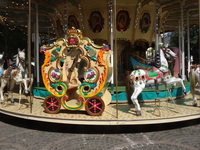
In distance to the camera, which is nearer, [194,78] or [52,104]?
[52,104]

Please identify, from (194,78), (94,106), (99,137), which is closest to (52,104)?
(94,106)

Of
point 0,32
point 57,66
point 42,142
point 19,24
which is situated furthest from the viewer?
point 0,32

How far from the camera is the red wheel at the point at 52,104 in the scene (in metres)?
6.56

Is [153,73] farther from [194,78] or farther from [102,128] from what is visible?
[102,128]

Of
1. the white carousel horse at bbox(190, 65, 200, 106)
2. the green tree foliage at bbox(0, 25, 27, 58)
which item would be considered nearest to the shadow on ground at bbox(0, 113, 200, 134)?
the white carousel horse at bbox(190, 65, 200, 106)

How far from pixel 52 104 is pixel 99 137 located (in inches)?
81.9

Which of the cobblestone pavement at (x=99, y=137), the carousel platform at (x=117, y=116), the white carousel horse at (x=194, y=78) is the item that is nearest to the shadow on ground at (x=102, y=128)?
the cobblestone pavement at (x=99, y=137)

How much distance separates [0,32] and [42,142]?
55.3 ft

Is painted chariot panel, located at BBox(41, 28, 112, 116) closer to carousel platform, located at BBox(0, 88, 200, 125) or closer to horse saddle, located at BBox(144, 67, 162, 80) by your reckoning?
carousel platform, located at BBox(0, 88, 200, 125)

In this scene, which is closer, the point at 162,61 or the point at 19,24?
the point at 162,61

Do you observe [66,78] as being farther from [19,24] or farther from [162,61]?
[19,24]

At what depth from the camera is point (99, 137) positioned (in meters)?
5.54

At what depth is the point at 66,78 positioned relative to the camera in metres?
6.97

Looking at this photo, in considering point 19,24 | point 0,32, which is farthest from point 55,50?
point 0,32
